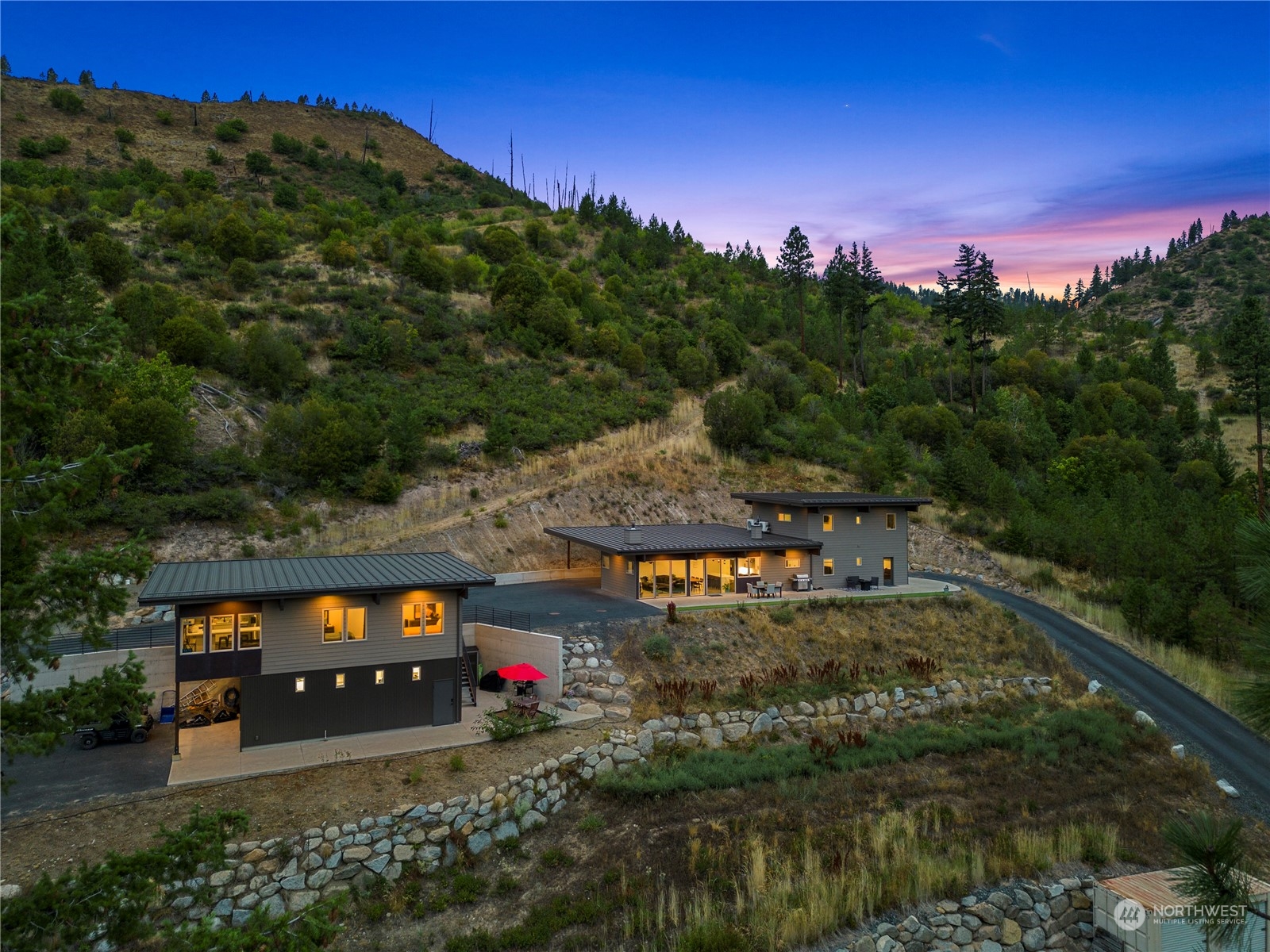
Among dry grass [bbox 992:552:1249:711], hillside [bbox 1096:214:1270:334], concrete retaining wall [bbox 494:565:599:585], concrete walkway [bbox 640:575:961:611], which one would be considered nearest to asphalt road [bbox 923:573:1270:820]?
dry grass [bbox 992:552:1249:711]

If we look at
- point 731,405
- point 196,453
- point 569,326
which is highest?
point 569,326

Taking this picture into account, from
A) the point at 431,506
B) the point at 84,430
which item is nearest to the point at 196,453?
the point at 84,430

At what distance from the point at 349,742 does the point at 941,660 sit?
2203 centimetres

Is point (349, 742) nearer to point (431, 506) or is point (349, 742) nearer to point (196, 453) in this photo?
point (431, 506)

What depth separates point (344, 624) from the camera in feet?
64.6

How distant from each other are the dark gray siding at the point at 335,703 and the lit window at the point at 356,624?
0.90m

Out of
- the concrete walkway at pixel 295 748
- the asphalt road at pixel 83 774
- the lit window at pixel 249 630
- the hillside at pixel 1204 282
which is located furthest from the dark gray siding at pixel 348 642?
the hillside at pixel 1204 282

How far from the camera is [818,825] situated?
53.5 feet

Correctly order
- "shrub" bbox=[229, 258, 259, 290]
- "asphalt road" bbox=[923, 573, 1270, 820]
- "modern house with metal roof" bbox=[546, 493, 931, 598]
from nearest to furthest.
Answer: "asphalt road" bbox=[923, 573, 1270, 820]
"modern house with metal roof" bbox=[546, 493, 931, 598]
"shrub" bbox=[229, 258, 259, 290]

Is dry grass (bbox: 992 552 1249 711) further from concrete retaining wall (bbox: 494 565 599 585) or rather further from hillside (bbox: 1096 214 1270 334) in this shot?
hillside (bbox: 1096 214 1270 334)

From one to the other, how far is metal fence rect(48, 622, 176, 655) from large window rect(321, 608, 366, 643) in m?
5.34

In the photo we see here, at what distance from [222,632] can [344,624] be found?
301 cm

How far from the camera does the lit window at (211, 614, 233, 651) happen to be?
60.8 ft

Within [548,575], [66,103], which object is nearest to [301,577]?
[548,575]
